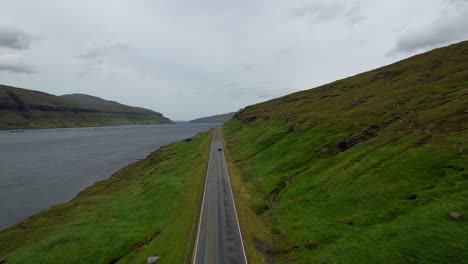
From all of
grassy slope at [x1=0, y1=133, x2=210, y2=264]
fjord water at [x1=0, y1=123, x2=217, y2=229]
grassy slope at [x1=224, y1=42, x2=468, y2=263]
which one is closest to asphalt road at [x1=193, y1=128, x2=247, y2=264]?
grassy slope at [x1=0, y1=133, x2=210, y2=264]

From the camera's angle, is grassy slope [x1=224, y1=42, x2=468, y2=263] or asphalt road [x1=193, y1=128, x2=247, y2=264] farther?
asphalt road [x1=193, y1=128, x2=247, y2=264]

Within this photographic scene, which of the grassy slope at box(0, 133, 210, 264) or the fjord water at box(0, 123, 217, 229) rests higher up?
the fjord water at box(0, 123, 217, 229)

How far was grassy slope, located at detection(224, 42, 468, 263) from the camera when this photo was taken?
95.0 ft

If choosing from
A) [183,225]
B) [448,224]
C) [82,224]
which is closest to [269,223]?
[183,225]

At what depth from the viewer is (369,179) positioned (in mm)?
43250

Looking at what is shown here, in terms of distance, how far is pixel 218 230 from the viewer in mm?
39375

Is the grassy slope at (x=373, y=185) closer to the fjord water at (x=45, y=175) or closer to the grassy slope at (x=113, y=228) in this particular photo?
the grassy slope at (x=113, y=228)

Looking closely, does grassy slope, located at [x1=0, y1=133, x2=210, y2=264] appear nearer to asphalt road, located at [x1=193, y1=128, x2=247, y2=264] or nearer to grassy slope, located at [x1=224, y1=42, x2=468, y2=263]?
asphalt road, located at [x1=193, y1=128, x2=247, y2=264]

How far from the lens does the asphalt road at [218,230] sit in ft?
107

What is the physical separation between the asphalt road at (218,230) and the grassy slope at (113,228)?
256 cm

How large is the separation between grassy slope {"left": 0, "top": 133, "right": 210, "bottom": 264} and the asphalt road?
2.56 metres

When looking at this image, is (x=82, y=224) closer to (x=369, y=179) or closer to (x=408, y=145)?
(x=369, y=179)

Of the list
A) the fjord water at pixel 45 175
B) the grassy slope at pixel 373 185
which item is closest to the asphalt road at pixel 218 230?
the grassy slope at pixel 373 185

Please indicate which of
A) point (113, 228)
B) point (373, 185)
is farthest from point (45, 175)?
point (373, 185)
